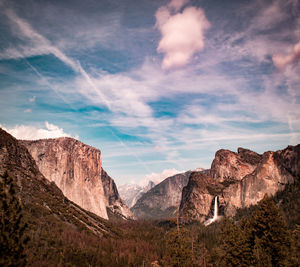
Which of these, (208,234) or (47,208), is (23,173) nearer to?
(47,208)

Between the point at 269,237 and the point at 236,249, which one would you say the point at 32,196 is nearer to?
the point at 236,249

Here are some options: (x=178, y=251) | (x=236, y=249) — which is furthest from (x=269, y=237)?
(x=178, y=251)

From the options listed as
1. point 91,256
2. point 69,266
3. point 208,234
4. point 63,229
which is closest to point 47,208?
point 63,229

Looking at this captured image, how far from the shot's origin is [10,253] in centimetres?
2067

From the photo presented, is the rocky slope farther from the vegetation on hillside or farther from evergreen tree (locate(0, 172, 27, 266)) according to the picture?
evergreen tree (locate(0, 172, 27, 266))

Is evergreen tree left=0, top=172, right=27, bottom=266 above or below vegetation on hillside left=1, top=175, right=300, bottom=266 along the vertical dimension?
above

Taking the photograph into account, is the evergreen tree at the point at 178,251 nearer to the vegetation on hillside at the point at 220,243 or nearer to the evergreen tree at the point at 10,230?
the vegetation on hillside at the point at 220,243

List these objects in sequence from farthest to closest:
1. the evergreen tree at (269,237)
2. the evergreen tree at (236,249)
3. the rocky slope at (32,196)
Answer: the rocky slope at (32,196)
the evergreen tree at (236,249)
the evergreen tree at (269,237)

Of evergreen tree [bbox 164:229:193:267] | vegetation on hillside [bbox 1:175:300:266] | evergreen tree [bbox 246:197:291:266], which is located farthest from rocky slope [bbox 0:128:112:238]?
evergreen tree [bbox 246:197:291:266]

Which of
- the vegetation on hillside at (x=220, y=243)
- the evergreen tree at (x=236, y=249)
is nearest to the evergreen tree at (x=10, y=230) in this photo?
the vegetation on hillside at (x=220, y=243)

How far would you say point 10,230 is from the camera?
21.5m

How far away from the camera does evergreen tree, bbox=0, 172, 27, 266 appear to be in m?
20.4

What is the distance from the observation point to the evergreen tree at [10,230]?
2039cm

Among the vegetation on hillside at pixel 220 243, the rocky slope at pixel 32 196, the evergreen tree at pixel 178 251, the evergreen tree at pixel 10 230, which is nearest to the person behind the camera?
the evergreen tree at pixel 10 230
